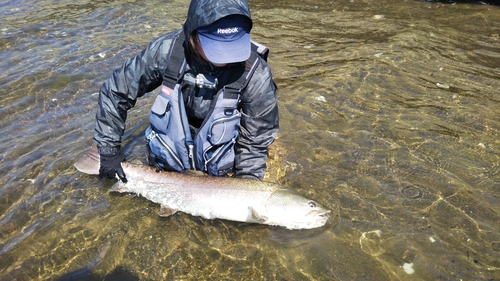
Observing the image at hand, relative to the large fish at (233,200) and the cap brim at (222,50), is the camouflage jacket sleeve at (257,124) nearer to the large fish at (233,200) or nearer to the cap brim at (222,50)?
the large fish at (233,200)

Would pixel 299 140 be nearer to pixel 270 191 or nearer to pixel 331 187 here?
pixel 331 187

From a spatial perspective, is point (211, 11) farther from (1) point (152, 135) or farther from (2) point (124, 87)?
(1) point (152, 135)

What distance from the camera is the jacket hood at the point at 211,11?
351cm

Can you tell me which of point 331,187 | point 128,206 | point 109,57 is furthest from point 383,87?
point 109,57

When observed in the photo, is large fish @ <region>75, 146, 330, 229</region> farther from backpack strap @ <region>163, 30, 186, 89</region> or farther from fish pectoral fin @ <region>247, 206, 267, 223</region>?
backpack strap @ <region>163, 30, 186, 89</region>

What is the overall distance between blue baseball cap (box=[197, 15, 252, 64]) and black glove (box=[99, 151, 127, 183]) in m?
1.69

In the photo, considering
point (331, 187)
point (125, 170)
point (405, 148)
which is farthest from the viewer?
point (405, 148)

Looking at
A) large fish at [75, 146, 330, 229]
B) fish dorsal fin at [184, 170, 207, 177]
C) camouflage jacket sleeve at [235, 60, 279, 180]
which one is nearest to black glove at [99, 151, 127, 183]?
large fish at [75, 146, 330, 229]

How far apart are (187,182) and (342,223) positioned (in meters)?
1.74

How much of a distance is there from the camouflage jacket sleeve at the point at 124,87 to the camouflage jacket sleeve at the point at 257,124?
96 cm

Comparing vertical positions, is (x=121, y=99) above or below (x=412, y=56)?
above

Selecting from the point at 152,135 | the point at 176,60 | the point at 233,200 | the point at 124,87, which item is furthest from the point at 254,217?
the point at 124,87

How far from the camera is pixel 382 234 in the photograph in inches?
165

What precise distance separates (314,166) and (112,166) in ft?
8.18
